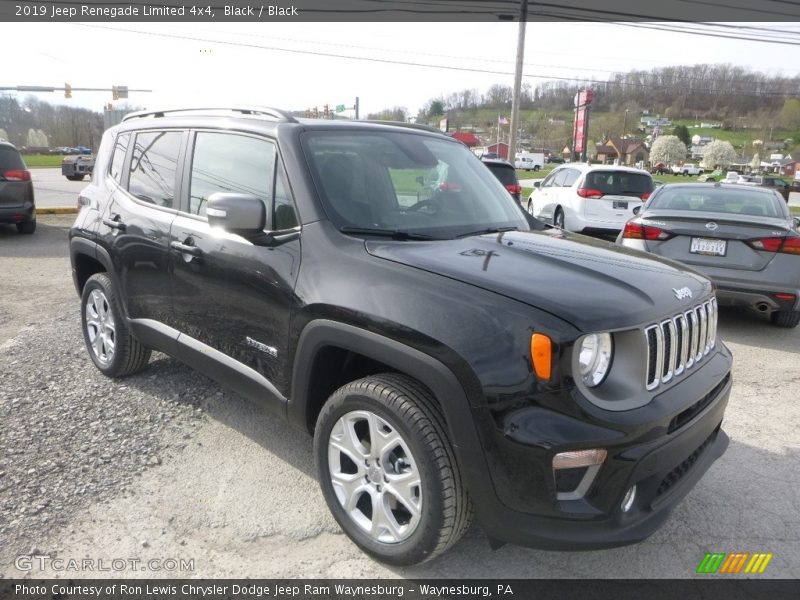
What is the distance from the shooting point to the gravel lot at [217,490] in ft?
8.96

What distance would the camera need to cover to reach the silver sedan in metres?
6.02

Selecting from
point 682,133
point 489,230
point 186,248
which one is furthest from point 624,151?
point 186,248

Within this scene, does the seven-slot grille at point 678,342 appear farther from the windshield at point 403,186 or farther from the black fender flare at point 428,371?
the windshield at point 403,186

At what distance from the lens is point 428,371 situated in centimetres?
233

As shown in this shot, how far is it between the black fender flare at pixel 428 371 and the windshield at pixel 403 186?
566 mm

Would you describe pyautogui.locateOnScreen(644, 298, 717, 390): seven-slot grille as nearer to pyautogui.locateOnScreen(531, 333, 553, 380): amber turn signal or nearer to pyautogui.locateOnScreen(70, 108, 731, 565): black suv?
pyautogui.locateOnScreen(70, 108, 731, 565): black suv

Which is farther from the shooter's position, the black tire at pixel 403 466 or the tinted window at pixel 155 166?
the tinted window at pixel 155 166

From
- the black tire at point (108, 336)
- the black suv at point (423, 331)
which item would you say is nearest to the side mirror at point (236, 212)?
the black suv at point (423, 331)

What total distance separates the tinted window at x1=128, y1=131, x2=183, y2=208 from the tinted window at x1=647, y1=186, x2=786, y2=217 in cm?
542

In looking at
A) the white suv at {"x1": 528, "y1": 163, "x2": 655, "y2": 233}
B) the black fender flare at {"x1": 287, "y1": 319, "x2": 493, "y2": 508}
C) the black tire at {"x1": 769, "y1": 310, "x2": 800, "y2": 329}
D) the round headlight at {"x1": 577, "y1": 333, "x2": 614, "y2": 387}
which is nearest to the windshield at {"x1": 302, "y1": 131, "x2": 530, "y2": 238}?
the black fender flare at {"x1": 287, "y1": 319, "x2": 493, "y2": 508}

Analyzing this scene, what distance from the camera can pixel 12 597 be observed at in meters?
2.43

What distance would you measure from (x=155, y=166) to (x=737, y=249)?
539 centimetres

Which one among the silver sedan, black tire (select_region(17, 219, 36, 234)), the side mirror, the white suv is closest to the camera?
the side mirror

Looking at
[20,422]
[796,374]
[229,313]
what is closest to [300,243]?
[229,313]
